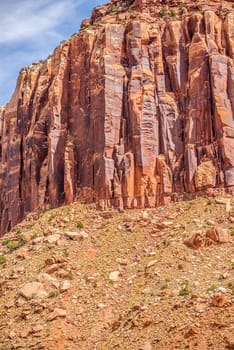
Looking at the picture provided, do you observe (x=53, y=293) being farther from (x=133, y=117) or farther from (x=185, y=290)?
(x=133, y=117)

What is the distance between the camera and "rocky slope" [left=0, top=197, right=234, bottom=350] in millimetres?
45938

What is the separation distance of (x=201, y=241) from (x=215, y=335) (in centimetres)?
1050

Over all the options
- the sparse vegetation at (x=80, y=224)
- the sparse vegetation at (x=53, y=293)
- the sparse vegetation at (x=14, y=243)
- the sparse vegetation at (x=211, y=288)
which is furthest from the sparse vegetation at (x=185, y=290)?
the sparse vegetation at (x=14, y=243)

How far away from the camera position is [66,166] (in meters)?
65.8

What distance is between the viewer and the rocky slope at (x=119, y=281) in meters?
45.9

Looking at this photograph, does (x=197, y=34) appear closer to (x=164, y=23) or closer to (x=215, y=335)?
(x=164, y=23)

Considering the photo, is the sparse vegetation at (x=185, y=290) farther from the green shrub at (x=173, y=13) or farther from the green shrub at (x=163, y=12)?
the green shrub at (x=163, y=12)

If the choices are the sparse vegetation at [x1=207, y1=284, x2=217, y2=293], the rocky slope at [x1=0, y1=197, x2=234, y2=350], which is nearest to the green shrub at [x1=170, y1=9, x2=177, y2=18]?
the rocky slope at [x1=0, y1=197, x2=234, y2=350]

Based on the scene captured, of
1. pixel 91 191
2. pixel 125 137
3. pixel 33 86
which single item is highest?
pixel 33 86

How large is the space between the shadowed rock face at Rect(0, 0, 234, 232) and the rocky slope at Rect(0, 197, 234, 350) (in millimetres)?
2826

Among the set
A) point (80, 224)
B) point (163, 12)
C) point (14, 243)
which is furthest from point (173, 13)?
point (14, 243)

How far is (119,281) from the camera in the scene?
2101 inches

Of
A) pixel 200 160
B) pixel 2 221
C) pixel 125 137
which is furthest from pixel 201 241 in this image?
pixel 2 221

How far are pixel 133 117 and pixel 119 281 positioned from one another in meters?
16.7
